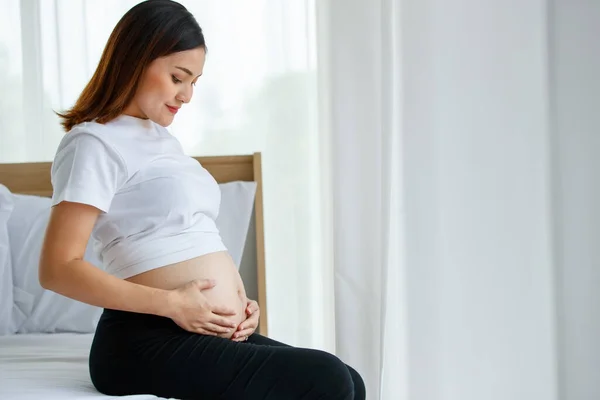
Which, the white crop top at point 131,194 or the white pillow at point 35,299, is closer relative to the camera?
the white crop top at point 131,194

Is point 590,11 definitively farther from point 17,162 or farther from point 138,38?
point 17,162

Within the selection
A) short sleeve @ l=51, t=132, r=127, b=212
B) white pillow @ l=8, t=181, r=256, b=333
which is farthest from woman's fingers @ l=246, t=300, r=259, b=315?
white pillow @ l=8, t=181, r=256, b=333

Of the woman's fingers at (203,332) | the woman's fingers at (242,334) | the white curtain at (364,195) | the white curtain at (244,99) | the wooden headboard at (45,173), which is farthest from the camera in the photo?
the white curtain at (244,99)

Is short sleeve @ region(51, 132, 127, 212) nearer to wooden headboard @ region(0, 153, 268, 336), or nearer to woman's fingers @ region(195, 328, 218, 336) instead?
woman's fingers @ region(195, 328, 218, 336)

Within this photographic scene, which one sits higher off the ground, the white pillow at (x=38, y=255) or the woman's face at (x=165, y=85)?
the woman's face at (x=165, y=85)

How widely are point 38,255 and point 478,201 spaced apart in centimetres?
130

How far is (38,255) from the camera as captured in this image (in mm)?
2188

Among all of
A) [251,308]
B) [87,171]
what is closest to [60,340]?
[251,308]

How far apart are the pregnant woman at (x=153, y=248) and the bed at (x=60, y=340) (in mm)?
94

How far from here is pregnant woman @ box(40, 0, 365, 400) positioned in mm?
1249

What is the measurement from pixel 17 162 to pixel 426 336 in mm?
1476

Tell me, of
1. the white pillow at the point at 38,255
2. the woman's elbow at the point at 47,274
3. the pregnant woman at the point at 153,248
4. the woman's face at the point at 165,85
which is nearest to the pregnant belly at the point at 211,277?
the pregnant woman at the point at 153,248

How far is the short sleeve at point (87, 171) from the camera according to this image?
1271 mm

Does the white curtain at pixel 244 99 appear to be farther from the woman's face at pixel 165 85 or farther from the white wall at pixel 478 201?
the woman's face at pixel 165 85
